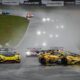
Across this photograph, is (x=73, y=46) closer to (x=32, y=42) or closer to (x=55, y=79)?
(x=32, y=42)

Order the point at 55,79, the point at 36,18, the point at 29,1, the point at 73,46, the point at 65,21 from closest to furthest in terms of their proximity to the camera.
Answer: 1. the point at 55,79
2. the point at 29,1
3. the point at 73,46
4. the point at 36,18
5. the point at 65,21

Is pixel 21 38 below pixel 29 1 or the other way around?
below

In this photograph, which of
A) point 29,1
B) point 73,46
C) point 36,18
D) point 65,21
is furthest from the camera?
point 65,21

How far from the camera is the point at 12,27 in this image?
66.7 metres

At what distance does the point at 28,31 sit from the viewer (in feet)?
203

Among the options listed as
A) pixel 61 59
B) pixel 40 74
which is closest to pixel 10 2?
pixel 61 59

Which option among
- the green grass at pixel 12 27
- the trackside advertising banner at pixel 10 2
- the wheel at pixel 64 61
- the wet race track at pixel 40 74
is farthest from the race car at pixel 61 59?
the green grass at pixel 12 27

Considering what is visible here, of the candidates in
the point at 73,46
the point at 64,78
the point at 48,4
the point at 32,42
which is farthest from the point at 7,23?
the point at 64,78

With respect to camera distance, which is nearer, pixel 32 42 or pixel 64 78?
pixel 64 78

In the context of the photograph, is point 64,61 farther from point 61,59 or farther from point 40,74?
point 40,74

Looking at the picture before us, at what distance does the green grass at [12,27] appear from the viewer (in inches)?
2381

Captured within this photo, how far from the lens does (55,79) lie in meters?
14.0

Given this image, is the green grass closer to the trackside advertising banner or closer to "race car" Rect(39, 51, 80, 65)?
the trackside advertising banner

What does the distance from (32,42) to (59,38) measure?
423cm
